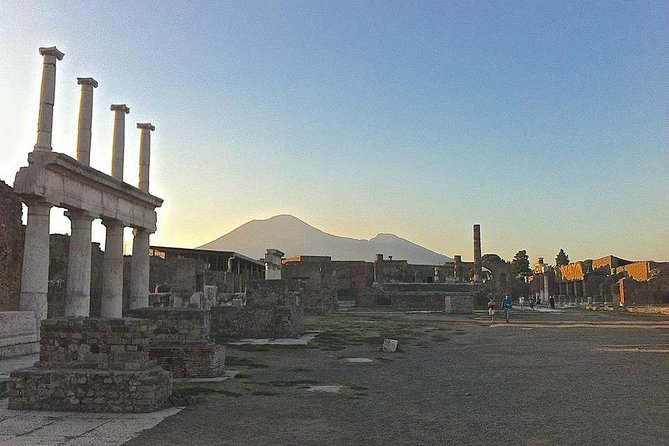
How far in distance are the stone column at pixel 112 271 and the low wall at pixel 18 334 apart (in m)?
4.97

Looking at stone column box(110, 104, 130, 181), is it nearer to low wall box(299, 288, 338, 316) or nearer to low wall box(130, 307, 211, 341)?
low wall box(130, 307, 211, 341)

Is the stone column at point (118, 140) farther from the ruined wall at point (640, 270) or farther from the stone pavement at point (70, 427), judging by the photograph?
the ruined wall at point (640, 270)

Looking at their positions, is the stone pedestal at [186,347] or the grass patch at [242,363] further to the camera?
the grass patch at [242,363]

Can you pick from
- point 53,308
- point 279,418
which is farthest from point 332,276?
point 279,418

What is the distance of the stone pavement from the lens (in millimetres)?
5660

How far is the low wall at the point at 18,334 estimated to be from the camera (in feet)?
39.4

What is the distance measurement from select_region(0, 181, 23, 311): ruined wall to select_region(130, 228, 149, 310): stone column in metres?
3.79

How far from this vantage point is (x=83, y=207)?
53.1 ft

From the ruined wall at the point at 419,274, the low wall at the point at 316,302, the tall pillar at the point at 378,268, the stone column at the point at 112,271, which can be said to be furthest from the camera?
the ruined wall at the point at 419,274

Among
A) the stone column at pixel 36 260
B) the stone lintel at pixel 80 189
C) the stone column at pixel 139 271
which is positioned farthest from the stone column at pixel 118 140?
the stone column at pixel 36 260

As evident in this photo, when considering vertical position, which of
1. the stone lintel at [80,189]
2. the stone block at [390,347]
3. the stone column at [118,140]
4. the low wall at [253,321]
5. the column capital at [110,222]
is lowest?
the stone block at [390,347]

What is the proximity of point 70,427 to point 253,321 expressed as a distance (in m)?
12.6

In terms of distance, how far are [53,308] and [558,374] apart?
19.3m

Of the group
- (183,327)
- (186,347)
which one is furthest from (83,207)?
(186,347)
